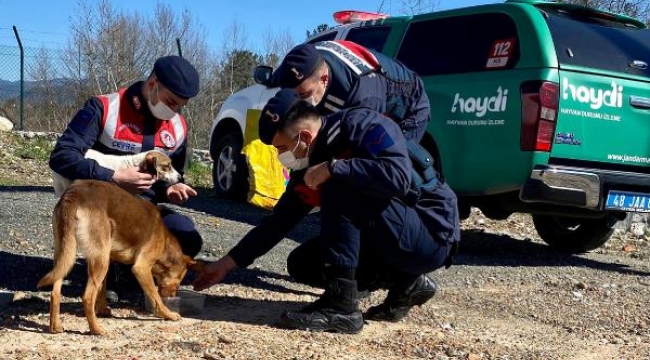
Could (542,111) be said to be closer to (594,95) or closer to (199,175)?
(594,95)

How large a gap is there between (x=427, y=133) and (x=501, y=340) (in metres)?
2.88

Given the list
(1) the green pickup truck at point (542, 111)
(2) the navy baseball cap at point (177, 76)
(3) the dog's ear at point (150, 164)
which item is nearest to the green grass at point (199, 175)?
(1) the green pickup truck at point (542, 111)

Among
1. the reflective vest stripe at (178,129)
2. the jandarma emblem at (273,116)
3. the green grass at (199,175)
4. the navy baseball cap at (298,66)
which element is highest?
the navy baseball cap at (298,66)

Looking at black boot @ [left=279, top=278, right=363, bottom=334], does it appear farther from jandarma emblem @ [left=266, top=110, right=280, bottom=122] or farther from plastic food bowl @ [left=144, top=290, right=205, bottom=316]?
jandarma emblem @ [left=266, top=110, right=280, bottom=122]

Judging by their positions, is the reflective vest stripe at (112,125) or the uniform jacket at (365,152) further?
the reflective vest stripe at (112,125)

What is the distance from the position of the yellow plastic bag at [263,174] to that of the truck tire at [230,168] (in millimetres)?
197

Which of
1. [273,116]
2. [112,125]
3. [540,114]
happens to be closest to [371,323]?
[273,116]

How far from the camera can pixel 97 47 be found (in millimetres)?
20438

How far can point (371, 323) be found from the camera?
462 centimetres

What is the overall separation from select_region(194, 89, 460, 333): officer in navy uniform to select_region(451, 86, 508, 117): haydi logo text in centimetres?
215

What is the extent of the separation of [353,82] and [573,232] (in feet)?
12.7

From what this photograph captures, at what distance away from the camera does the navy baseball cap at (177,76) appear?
4.62 meters

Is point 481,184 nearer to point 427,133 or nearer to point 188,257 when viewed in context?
point 427,133

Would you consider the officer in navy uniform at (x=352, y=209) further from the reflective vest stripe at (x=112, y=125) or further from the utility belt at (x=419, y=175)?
the reflective vest stripe at (x=112, y=125)
